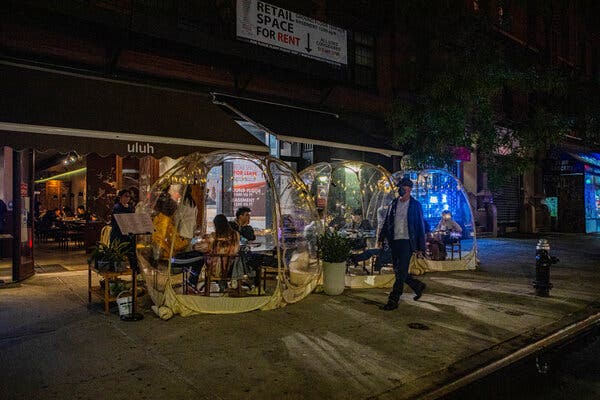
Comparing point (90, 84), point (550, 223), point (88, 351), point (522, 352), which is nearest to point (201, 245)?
point (88, 351)

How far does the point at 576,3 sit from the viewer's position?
26.8 m

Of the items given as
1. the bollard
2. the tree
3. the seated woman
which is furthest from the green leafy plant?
the tree

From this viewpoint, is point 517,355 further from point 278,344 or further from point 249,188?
point 249,188

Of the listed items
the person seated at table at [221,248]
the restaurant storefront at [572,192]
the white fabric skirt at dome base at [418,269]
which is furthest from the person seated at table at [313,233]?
the restaurant storefront at [572,192]

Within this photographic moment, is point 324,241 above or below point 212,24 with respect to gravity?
below

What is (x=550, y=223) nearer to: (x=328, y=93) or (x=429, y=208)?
(x=429, y=208)

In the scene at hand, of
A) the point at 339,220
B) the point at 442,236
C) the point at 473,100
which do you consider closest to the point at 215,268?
the point at 339,220

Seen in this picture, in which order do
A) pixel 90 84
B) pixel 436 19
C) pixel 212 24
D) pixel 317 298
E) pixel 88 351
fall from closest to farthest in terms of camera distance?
pixel 88 351 < pixel 317 298 < pixel 90 84 < pixel 212 24 < pixel 436 19

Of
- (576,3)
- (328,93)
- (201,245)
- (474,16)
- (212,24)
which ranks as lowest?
(201,245)

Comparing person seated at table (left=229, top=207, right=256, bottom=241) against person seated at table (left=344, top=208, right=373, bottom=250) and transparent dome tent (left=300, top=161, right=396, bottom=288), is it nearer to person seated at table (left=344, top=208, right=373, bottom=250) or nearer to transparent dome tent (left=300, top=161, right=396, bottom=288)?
transparent dome tent (left=300, top=161, right=396, bottom=288)

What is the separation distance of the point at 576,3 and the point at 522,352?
2860cm

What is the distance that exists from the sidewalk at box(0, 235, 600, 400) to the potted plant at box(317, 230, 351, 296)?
1.16 ft

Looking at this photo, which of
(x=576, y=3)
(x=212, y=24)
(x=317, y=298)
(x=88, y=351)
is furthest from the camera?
(x=576, y=3)

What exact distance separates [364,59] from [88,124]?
1040 centimetres
